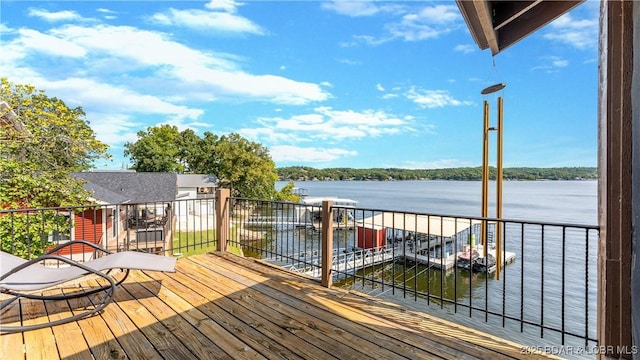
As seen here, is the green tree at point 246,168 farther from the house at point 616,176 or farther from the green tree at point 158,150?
the house at point 616,176

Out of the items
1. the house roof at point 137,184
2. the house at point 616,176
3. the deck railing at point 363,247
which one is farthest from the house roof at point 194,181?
the house at point 616,176

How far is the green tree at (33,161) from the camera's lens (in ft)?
29.3

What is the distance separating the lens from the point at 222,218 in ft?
16.8

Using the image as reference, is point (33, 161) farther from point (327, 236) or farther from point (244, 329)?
point (244, 329)

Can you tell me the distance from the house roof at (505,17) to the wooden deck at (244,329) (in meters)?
2.55

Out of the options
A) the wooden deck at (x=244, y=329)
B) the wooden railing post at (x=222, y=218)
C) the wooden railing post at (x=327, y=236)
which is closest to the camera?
the wooden deck at (x=244, y=329)

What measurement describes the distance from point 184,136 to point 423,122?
32.4 metres

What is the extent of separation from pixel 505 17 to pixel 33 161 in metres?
12.1

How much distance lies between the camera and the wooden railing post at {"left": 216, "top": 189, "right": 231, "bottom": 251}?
5.11 meters

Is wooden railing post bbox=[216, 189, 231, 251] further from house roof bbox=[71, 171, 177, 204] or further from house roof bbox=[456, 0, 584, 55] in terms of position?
house roof bbox=[71, 171, 177, 204]

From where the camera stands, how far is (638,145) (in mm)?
1150

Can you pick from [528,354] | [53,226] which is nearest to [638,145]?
[528,354]

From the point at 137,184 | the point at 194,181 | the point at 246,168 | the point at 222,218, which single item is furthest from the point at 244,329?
the point at 194,181

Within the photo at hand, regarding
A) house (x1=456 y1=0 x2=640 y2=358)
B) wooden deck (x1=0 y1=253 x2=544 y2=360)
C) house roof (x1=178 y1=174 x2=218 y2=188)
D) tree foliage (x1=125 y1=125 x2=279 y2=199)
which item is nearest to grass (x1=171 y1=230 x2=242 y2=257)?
wooden deck (x1=0 y1=253 x2=544 y2=360)
